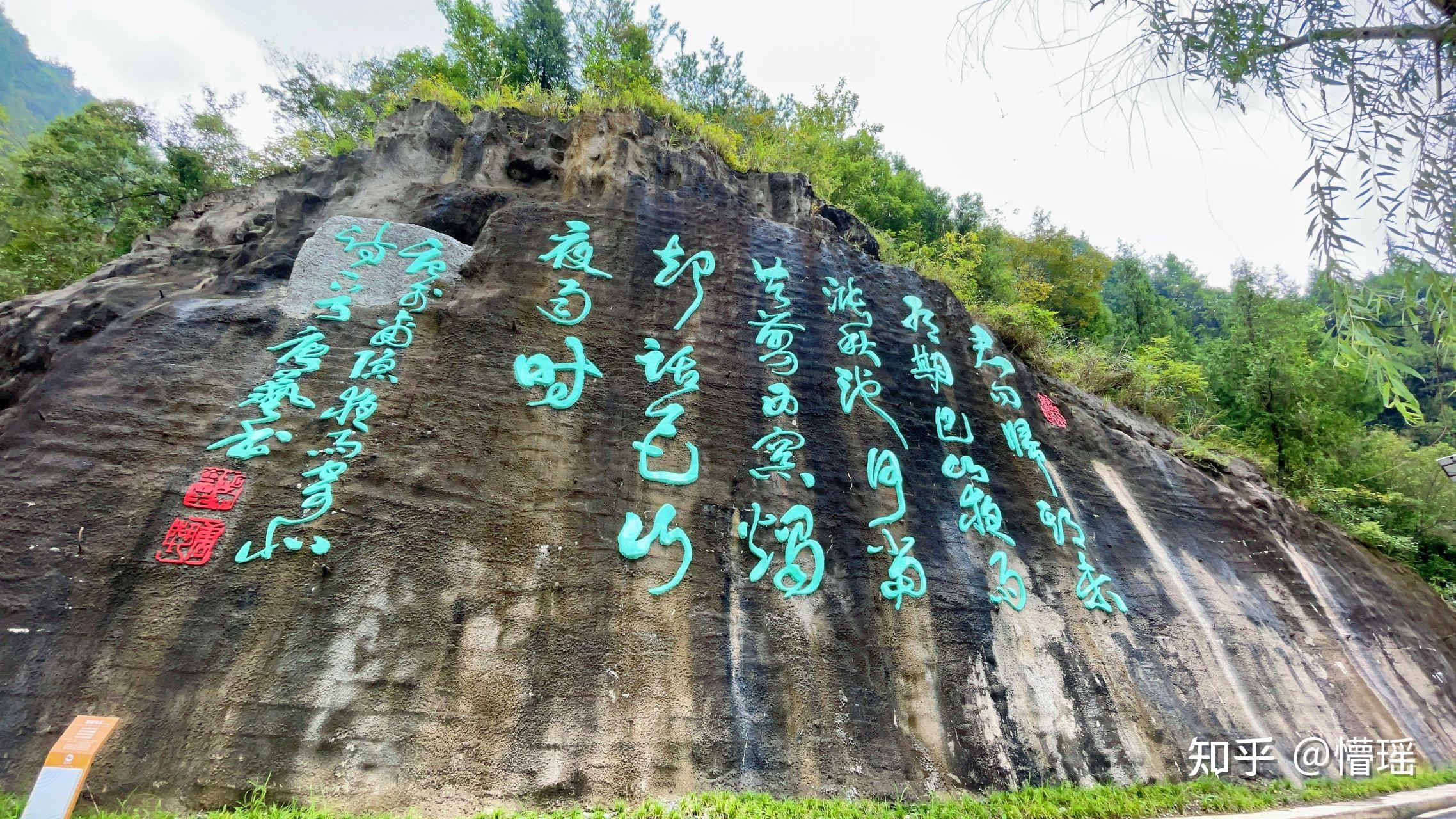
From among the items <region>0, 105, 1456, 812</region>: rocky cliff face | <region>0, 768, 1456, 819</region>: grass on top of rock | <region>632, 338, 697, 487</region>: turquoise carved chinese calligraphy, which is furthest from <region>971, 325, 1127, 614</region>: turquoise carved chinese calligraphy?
<region>632, 338, 697, 487</region>: turquoise carved chinese calligraphy

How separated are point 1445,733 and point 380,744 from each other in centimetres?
990

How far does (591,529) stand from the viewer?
167 inches

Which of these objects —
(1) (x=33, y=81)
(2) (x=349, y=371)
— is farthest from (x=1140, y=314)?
(1) (x=33, y=81)

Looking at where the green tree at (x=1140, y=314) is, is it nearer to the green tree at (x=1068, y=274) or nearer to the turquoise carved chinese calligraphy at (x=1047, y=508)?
the green tree at (x=1068, y=274)

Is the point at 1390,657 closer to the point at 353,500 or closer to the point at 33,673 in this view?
the point at 353,500

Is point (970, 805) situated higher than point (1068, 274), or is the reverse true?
point (1068, 274)

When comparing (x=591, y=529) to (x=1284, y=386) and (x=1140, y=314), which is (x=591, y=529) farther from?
(x=1140, y=314)

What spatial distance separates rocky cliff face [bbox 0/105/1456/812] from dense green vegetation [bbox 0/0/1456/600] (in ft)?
5.56

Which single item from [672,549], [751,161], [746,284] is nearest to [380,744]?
[672,549]

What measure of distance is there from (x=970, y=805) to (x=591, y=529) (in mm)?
3064

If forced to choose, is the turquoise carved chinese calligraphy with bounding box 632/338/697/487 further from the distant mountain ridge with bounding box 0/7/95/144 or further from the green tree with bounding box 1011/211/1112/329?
the distant mountain ridge with bounding box 0/7/95/144

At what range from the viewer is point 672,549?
4.34 metres

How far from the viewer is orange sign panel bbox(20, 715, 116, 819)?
87.5 inches

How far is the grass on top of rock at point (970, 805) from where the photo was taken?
9.56 ft
